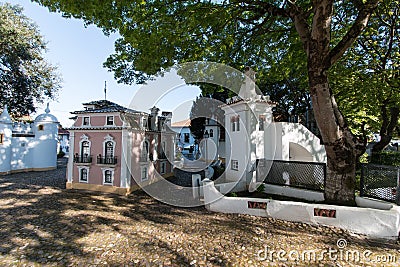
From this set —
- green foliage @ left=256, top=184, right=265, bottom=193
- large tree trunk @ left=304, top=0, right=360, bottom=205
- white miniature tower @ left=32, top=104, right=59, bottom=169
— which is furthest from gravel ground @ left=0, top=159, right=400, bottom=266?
white miniature tower @ left=32, top=104, right=59, bottom=169

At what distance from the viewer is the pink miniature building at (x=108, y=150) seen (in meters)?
11.8

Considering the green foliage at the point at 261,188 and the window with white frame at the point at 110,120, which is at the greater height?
the window with white frame at the point at 110,120

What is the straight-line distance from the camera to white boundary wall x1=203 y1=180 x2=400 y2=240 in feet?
20.6

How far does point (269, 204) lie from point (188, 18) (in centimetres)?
786

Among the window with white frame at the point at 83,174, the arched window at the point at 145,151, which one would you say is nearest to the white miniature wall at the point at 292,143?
the arched window at the point at 145,151

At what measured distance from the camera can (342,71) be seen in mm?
11883

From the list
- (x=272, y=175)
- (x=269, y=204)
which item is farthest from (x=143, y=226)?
(x=272, y=175)

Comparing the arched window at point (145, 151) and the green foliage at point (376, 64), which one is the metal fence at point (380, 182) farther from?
the arched window at point (145, 151)

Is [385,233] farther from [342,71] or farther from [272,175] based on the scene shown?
[342,71]

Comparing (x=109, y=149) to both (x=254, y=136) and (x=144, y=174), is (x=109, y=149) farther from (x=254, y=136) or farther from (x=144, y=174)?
(x=254, y=136)

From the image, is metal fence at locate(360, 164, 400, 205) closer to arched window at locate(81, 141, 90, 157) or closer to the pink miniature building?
the pink miniature building

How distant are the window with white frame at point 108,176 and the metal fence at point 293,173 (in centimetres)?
865

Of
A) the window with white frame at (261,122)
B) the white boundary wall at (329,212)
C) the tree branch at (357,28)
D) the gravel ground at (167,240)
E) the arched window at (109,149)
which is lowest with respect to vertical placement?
the gravel ground at (167,240)

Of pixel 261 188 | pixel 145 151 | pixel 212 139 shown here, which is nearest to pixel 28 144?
pixel 145 151
